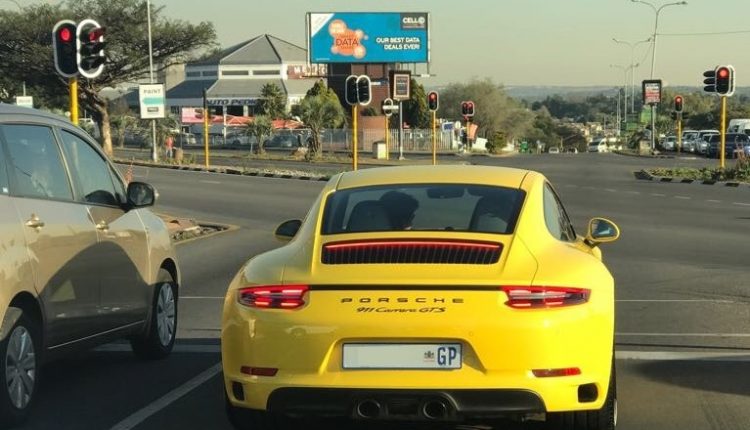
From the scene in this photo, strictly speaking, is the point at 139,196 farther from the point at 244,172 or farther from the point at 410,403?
the point at 244,172

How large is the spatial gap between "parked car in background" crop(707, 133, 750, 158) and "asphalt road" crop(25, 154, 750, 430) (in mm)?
37299

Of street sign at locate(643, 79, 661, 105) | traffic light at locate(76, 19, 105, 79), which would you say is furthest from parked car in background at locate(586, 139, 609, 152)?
traffic light at locate(76, 19, 105, 79)

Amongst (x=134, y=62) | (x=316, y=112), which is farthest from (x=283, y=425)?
(x=134, y=62)

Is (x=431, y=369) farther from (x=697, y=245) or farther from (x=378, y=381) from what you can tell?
(x=697, y=245)

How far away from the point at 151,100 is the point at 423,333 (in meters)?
39.1

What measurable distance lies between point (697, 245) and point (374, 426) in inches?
478

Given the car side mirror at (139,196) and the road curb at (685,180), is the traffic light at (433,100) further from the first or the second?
the car side mirror at (139,196)

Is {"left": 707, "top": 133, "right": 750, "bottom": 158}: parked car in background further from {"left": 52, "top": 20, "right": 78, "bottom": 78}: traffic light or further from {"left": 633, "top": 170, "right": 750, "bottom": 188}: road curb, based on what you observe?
{"left": 52, "top": 20, "right": 78, "bottom": 78}: traffic light

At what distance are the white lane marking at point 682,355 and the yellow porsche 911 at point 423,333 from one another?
280 cm

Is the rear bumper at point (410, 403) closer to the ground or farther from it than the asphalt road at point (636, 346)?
farther from it

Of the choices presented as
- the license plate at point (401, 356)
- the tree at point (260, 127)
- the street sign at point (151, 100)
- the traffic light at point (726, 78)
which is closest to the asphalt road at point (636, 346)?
the license plate at point (401, 356)

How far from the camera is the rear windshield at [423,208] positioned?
229 inches

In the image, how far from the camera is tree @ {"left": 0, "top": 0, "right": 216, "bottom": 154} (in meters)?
60.8

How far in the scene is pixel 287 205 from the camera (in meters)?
26.2
